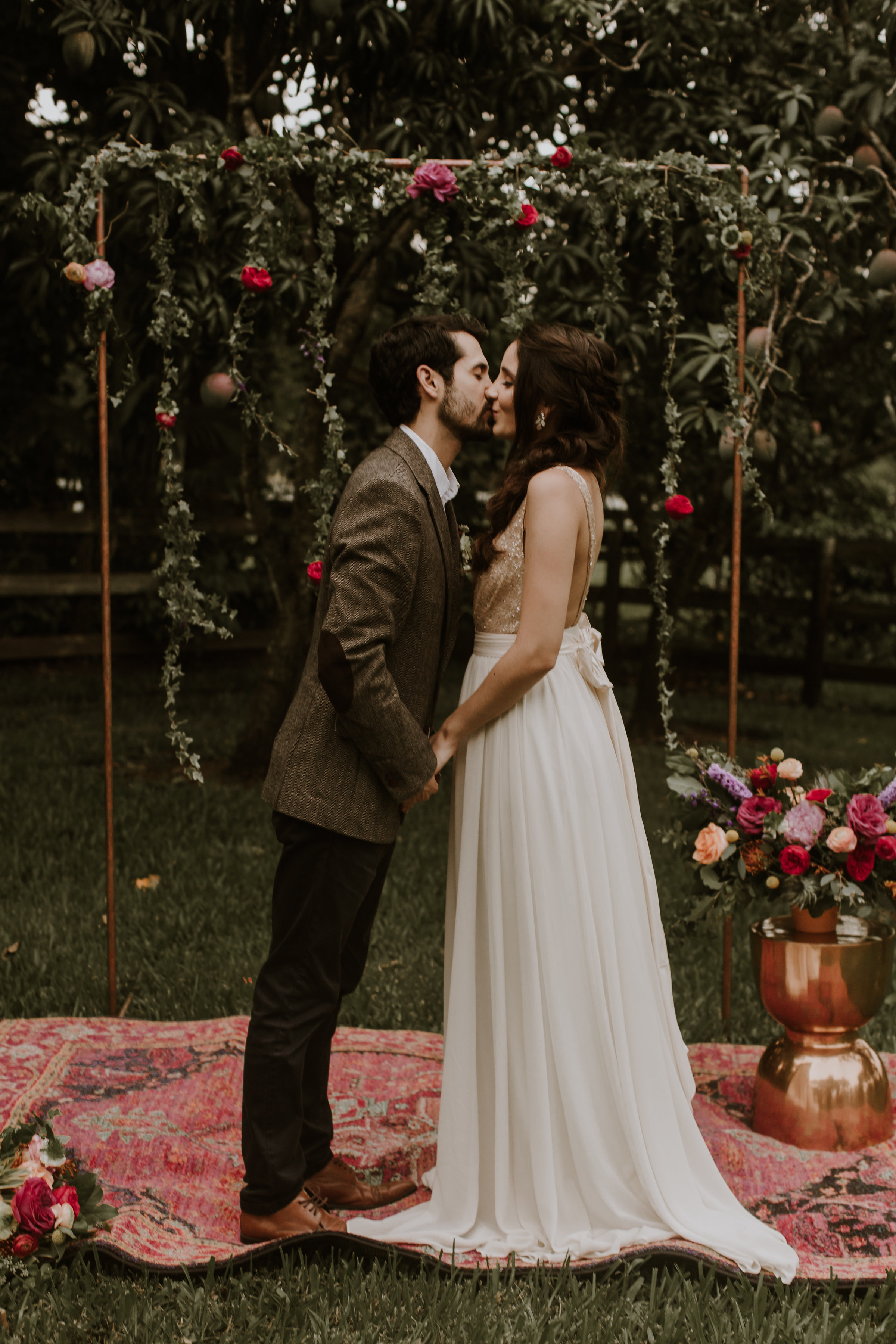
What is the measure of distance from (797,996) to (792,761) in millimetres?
593

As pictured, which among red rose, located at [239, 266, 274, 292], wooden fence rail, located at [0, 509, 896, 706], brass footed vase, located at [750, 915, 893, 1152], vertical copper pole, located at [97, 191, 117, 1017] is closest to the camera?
brass footed vase, located at [750, 915, 893, 1152]

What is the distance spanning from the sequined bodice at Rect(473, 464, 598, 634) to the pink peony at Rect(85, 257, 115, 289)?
161cm

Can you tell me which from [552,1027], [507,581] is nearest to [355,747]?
[507,581]

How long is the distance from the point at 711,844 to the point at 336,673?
1.24 m

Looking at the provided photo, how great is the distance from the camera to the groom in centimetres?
231

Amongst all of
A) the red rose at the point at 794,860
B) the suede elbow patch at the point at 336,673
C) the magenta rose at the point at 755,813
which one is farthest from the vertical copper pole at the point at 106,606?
the red rose at the point at 794,860

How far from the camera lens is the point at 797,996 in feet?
9.73

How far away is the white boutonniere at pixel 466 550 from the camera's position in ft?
8.52

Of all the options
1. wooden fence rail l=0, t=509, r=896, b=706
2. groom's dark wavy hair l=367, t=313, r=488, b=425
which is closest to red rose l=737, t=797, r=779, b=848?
groom's dark wavy hair l=367, t=313, r=488, b=425

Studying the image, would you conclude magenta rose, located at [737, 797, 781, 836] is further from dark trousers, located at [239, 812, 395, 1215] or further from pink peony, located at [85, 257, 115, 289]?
pink peony, located at [85, 257, 115, 289]

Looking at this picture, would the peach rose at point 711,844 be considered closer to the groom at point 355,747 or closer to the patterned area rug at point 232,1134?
the patterned area rug at point 232,1134

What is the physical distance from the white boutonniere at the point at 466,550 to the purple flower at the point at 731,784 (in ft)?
2.86

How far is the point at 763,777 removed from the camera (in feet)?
10.1

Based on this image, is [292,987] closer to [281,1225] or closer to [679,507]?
[281,1225]
